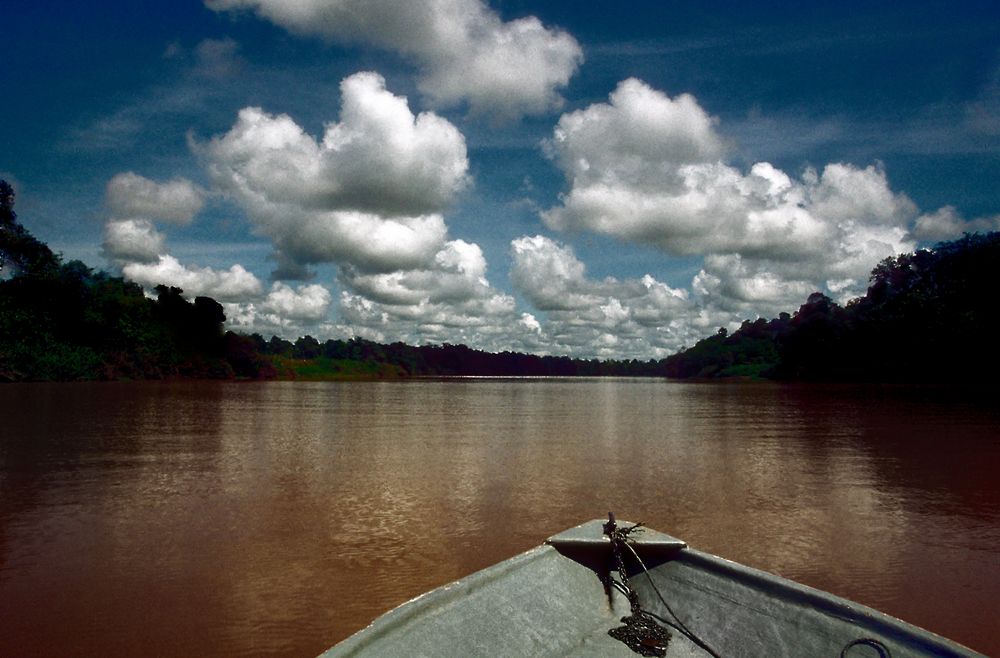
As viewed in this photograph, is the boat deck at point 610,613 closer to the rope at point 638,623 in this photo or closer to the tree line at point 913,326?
the rope at point 638,623

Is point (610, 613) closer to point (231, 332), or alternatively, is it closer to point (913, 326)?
point (913, 326)

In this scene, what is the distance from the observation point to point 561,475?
13.7m

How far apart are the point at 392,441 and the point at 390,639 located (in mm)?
15862

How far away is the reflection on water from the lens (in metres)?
6.21

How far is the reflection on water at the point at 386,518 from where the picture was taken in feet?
20.4

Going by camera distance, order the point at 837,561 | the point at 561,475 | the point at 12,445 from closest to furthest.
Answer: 1. the point at 837,561
2. the point at 561,475
3. the point at 12,445

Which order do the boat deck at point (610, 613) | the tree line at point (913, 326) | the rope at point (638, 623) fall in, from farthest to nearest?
the tree line at point (913, 326) < the rope at point (638, 623) < the boat deck at point (610, 613)

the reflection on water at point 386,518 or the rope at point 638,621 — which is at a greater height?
the rope at point 638,621

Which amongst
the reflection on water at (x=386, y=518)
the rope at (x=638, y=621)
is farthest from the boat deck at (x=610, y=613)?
the reflection on water at (x=386, y=518)

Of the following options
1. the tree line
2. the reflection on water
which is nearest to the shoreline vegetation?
the tree line

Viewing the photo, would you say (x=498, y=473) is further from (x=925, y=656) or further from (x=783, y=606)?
(x=925, y=656)

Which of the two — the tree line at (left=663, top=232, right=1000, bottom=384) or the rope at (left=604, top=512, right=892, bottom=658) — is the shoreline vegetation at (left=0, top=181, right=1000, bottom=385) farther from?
the rope at (left=604, top=512, right=892, bottom=658)

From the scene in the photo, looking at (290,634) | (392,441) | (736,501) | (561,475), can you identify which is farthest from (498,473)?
(290,634)

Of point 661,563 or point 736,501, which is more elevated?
point 661,563
